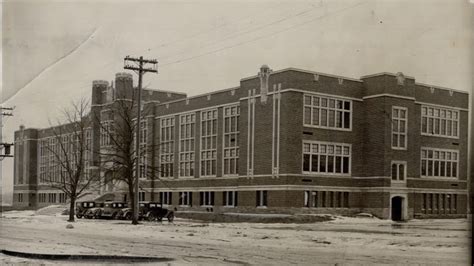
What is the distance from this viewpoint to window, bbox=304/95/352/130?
29453 mm

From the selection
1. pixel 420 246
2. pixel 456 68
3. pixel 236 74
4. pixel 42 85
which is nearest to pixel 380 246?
pixel 420 246

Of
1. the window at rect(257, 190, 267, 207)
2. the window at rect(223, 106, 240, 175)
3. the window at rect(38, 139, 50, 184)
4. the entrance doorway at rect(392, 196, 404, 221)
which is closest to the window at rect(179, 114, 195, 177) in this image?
the window at rect(223, 106, 240, 175)

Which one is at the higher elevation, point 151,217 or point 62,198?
point 62,198

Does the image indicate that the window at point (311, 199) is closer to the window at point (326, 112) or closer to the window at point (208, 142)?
the window at point (326, 112)

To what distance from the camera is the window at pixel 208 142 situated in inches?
1563

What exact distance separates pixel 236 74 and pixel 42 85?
5711 millimetres

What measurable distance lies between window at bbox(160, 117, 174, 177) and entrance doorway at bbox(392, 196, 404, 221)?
842 inches

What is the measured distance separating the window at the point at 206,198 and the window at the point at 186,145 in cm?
168

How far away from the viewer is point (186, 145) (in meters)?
41.9

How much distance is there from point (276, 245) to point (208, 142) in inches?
915

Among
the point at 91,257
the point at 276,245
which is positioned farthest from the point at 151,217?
the point at 91,257

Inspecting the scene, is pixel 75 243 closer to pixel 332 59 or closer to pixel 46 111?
pixel 46 111

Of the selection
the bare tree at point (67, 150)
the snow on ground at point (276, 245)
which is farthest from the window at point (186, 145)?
the snow on ground at point (276, 245)

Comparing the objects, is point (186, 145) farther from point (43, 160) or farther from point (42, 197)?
point (43, 160)
